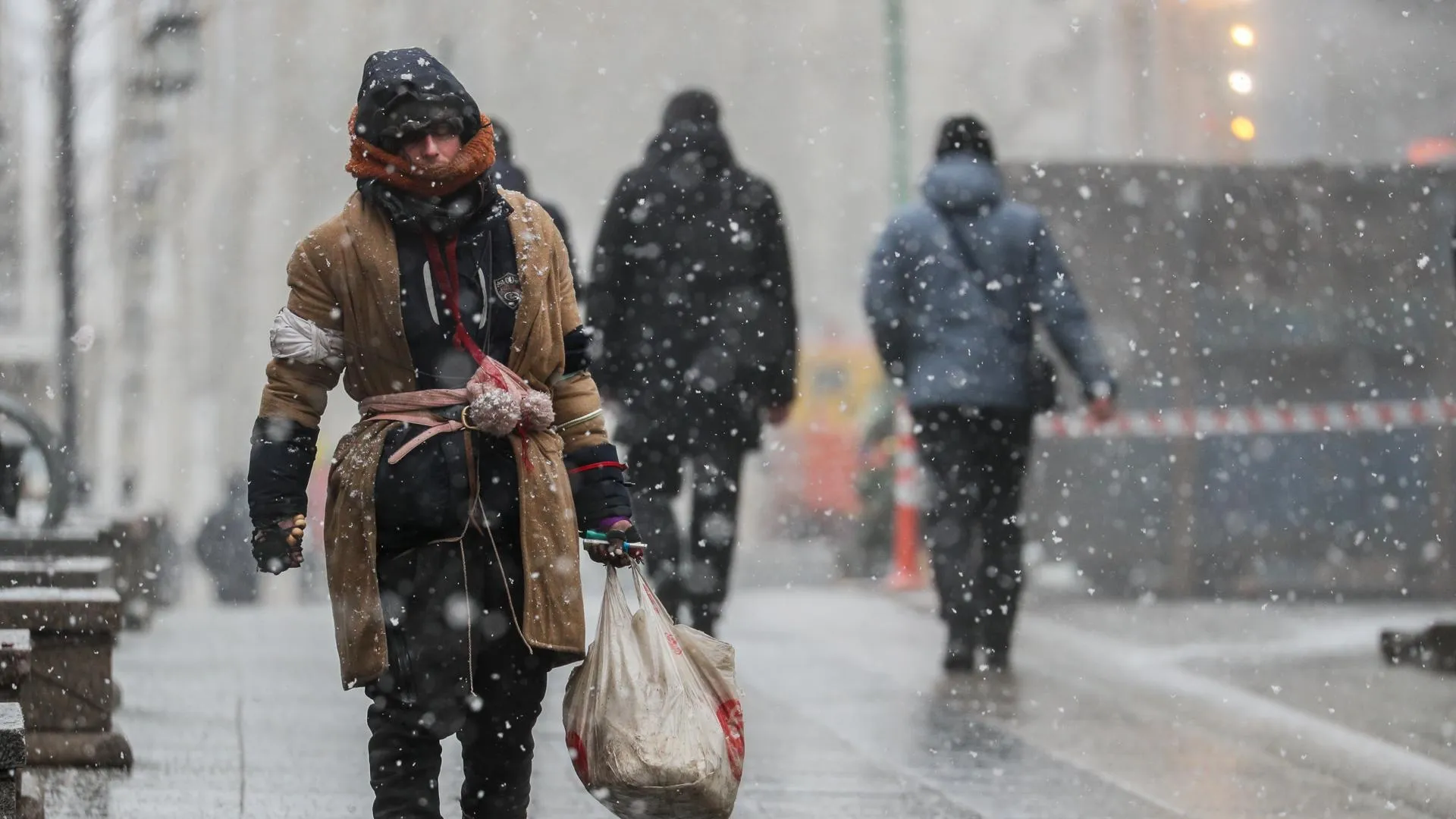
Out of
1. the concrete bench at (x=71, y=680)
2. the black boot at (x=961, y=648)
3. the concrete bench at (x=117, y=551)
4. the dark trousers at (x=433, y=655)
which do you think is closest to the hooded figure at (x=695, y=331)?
the black boot at (x=961, y=648)

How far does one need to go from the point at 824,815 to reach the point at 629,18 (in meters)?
55.4

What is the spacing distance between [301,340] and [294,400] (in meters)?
0.12

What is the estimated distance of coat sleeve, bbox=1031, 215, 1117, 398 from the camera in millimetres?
8836

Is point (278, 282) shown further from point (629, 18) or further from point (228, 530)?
point (228, 530)

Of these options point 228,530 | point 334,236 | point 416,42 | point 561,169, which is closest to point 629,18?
point 561,169

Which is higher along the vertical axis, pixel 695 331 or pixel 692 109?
pixel 692 109

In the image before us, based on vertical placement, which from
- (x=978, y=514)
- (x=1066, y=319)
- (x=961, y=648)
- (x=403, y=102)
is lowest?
(x=961, y=648)

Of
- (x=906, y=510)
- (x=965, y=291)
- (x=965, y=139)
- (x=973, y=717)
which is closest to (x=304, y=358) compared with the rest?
(x=973, y=717)

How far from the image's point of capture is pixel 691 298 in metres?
8.52

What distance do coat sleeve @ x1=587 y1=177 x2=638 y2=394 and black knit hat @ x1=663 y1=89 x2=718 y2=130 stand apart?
38 cm

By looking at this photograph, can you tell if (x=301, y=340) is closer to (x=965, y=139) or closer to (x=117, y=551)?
(x=965, y=139)

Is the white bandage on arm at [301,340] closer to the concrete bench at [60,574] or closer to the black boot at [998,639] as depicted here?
the concrete bench at [60,574]

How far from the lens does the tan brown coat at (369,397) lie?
4562mm

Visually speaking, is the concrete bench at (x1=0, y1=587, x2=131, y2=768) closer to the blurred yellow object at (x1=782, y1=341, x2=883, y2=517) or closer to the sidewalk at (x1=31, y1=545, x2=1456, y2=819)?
the sidewalk at (x1=31, y1=545, x2=1456, y2=819)
